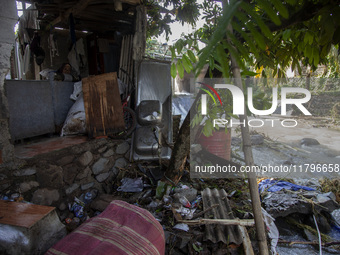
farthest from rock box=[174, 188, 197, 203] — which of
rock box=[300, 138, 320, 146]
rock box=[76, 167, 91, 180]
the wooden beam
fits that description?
rock box=[300, 138, 320, 146]

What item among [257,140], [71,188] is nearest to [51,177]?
[71,188]

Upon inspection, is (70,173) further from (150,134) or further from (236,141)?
(236,141)

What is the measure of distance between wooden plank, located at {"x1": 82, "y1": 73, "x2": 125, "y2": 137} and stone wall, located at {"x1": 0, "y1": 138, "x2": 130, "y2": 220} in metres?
0.22

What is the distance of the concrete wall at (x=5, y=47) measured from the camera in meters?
2.25

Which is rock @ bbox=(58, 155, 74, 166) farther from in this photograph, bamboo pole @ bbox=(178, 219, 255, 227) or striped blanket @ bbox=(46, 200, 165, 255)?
bamboo pole @ bbox=(178, 219, 255, 227)

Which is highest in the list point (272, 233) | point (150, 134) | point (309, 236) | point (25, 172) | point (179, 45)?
point (179, 45)

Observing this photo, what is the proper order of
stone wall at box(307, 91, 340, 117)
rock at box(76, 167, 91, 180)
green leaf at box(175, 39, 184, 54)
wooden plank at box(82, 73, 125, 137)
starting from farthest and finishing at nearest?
stone wall at box(307, 91, 340, 117), wooden plank at box(82, 73, 125, 137), rock at box(76, 167, 91, 180), green leaf at box(175, 39, 184, 54)

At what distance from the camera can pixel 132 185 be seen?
133 inches

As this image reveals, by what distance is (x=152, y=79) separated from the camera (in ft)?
15.8

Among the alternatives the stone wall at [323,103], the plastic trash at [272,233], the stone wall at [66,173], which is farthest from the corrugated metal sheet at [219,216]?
the stone wall at [323,103]

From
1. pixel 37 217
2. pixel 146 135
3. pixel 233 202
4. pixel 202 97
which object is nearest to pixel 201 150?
pixel 146 135

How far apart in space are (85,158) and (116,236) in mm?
2084

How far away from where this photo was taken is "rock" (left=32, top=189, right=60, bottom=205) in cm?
262

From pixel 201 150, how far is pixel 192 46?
9.30ft
